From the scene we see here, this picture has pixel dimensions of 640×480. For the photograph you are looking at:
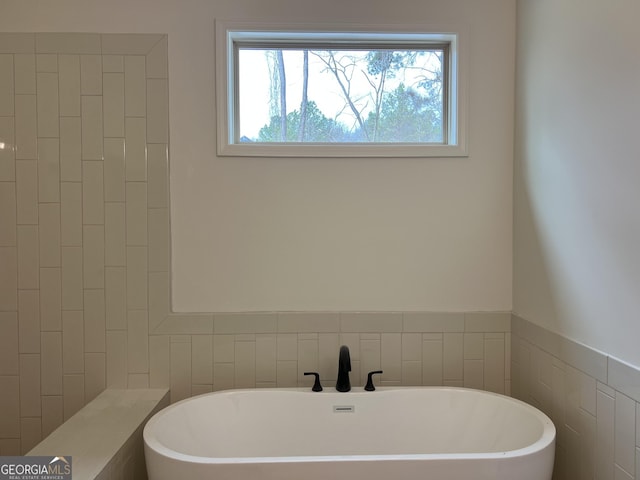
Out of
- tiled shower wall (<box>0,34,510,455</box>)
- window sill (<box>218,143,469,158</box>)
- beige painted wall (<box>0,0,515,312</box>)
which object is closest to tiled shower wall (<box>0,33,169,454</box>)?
tiled shower wall (<box>0,34,510,455</box>)

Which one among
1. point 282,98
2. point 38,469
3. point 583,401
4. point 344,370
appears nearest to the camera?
point 38,469

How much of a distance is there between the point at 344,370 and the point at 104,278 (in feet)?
3.86

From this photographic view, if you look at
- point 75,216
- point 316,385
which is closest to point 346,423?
point 316,385

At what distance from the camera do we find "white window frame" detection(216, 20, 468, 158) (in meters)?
2.00

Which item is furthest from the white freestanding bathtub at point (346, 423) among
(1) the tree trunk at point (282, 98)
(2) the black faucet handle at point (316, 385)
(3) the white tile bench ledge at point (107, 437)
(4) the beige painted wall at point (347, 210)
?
(1) the tree trunk at point (282, 98)

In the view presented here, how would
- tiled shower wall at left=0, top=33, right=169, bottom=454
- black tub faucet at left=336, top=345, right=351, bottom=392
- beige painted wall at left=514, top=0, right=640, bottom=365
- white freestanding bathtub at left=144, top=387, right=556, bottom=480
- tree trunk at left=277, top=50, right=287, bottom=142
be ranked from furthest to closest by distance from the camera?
tree trunk at left=277, top=50, right=287, bottom=142 < tiled shower wall at left=0, top=33, right=169, bottom=454 < black tub faucet at left=336, top=345, right=351, bottom=392 < white freestanding bathtub at left=144, top=387, right=556, bottom=480 < beige painted wall at left=514, top=0, right=640, bottom=365

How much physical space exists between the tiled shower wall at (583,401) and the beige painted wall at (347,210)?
13.6 inches

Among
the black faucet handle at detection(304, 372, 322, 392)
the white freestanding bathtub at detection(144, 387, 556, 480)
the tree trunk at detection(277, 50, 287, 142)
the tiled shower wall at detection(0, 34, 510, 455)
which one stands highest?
the tree trunk at detection(277, 50, 287, 142)

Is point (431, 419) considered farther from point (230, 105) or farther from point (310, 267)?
point (230, 105)

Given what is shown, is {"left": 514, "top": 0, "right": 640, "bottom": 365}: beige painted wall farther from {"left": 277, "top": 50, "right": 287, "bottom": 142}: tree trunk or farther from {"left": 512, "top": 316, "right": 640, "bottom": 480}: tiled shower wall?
{"left": 277, "top": 50, "right": 287, "bottom": 142}: tree trunk

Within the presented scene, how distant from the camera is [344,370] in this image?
1.87 m

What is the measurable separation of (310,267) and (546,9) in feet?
4.81

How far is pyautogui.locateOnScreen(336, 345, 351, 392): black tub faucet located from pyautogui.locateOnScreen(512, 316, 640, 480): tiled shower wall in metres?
0.80

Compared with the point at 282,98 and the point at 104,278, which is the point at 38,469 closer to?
the point at 104,278
